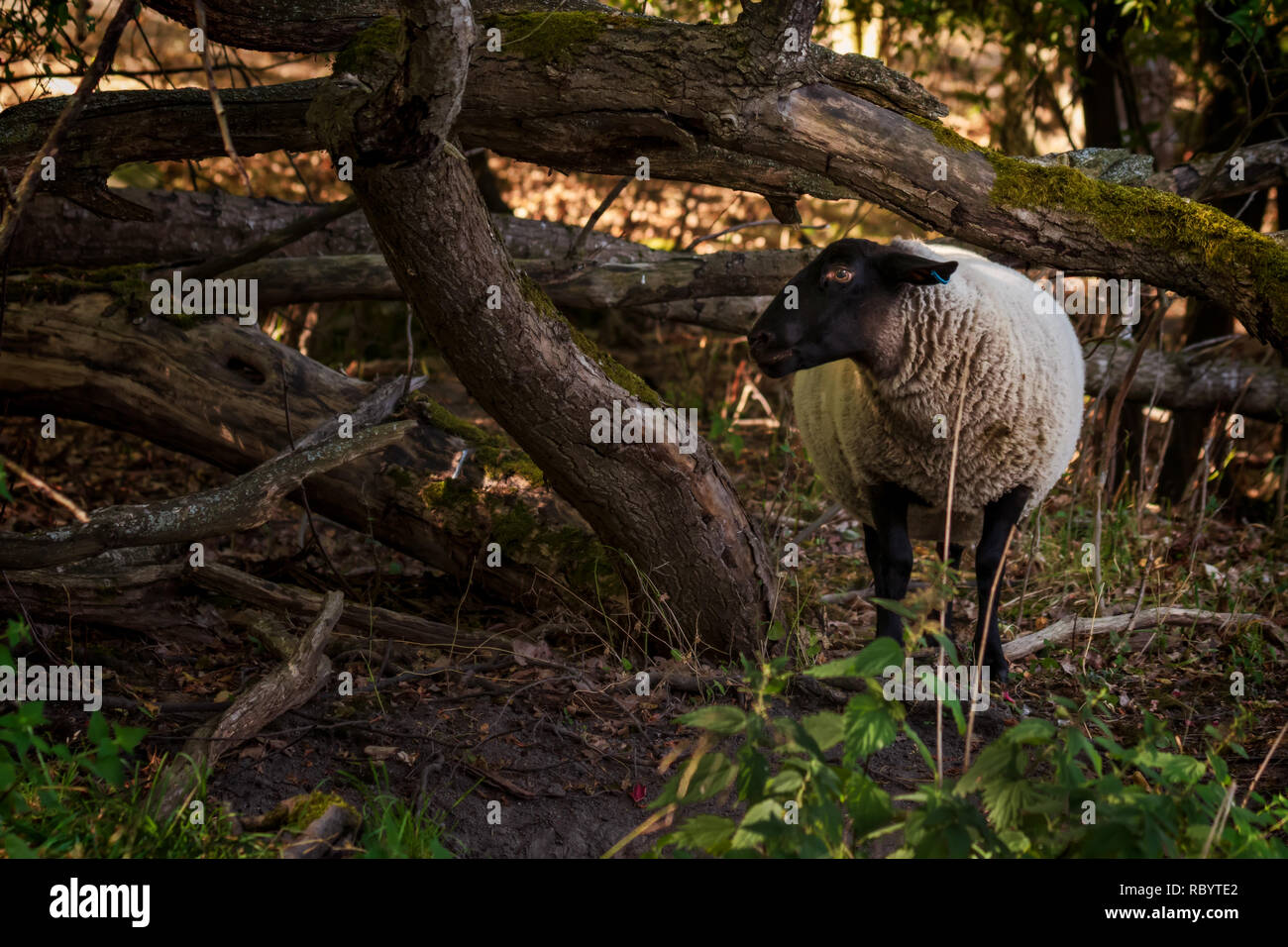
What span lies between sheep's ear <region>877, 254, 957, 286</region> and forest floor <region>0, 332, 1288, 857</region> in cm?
169

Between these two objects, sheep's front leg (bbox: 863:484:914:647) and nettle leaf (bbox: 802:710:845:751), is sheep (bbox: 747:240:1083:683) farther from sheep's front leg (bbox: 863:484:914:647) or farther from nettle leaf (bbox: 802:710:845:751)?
nettle leaf (bbox: 802:710:845:751)

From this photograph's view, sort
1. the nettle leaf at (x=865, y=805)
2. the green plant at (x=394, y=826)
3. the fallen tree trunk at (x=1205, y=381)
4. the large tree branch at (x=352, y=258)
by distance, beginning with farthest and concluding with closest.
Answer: the fallen tree trunk at (x=1205, y=381), the large tree branch at (x=352, y=258), the green plant at (x=394, y=826), the nettle leaf at (x=865, y=805)

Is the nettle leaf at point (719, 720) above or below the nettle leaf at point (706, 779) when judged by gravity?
above

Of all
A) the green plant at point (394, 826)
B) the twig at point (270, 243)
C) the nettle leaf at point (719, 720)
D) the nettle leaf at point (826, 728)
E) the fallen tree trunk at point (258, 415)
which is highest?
the twig at point (270, 243)

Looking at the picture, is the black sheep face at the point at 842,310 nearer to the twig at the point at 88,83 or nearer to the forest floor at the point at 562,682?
the forest floor at the point at 562,682

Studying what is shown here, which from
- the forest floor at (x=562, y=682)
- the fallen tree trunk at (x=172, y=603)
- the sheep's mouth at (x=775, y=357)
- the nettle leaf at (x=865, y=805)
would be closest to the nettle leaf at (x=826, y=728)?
the nettle leaf at (x=865, y=805)

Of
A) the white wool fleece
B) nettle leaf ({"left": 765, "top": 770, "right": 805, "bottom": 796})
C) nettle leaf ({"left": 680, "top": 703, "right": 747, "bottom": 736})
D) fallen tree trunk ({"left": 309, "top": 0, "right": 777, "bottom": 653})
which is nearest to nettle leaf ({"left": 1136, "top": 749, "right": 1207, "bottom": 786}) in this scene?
nettle leaf ({"left": 765, "top": 770, "right": 805, "bottom": 796})

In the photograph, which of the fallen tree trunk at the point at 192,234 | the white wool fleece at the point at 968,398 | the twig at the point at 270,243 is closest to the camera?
the white wool fleece at the point at 968,398

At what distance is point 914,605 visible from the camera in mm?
2814

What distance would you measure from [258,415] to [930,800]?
438cm

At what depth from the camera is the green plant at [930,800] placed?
7.92ft

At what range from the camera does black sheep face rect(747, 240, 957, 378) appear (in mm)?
A: 4625

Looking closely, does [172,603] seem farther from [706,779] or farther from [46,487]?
[706,779]

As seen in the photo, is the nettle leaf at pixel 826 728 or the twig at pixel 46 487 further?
the twig at pixel 46 487
